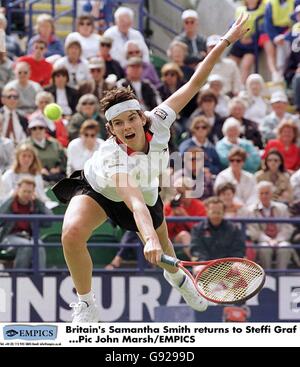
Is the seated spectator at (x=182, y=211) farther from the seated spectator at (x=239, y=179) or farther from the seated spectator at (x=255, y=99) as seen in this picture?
the seated spectator at (x=255, y=99)

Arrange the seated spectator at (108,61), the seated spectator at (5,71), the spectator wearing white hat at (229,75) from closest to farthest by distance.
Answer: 1. the seated spectator at (5,71)
2. the seated spectator at (108,61)
3. the spectator wearing white hat at (229,75)

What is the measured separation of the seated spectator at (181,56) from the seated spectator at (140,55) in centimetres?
31

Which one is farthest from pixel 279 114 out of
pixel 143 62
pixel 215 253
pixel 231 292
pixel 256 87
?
pixel 231 292

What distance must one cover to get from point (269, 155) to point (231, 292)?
509cm

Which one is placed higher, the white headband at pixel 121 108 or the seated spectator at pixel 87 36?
the seated spectator at pixel 87 36

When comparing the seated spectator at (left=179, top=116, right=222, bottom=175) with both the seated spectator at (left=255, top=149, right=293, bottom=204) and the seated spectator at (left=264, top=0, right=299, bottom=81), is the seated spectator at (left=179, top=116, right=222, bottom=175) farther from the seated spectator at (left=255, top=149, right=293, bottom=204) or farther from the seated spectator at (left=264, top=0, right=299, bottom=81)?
the seated spectator at (left=264, top=0, right=299, bottom=81)

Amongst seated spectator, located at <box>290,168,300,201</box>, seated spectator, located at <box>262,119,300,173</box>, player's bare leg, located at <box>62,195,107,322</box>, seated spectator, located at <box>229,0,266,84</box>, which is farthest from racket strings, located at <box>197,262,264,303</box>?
seated spectator, located at <box>229,0,266,84</box>

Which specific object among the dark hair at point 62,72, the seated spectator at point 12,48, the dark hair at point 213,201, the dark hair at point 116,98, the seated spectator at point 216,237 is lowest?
the seated spectator at point 216,237

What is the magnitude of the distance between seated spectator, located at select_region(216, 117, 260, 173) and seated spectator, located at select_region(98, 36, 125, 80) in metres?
1.43

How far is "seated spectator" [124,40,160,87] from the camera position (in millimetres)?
15180

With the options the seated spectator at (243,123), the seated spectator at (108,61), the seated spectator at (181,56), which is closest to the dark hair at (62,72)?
the seated spectator at (108,61)

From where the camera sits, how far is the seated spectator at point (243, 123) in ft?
48.4

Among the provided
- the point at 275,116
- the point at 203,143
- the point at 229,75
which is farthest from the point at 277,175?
the point at 229,75

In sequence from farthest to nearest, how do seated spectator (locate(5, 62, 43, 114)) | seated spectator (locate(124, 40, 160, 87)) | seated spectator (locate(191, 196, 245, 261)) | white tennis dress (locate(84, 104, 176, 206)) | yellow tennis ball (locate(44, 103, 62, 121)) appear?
seated spectator (locate(124, 40, 160, 87)), seated spectator (locate(5, 62, 43, 114)), yellow tennis ball (locate(44, 103, 62, 121)), seated spectator (locate(191, 196, 245, 261)), white tennis dress (locate(84, 104, 176, 206))
